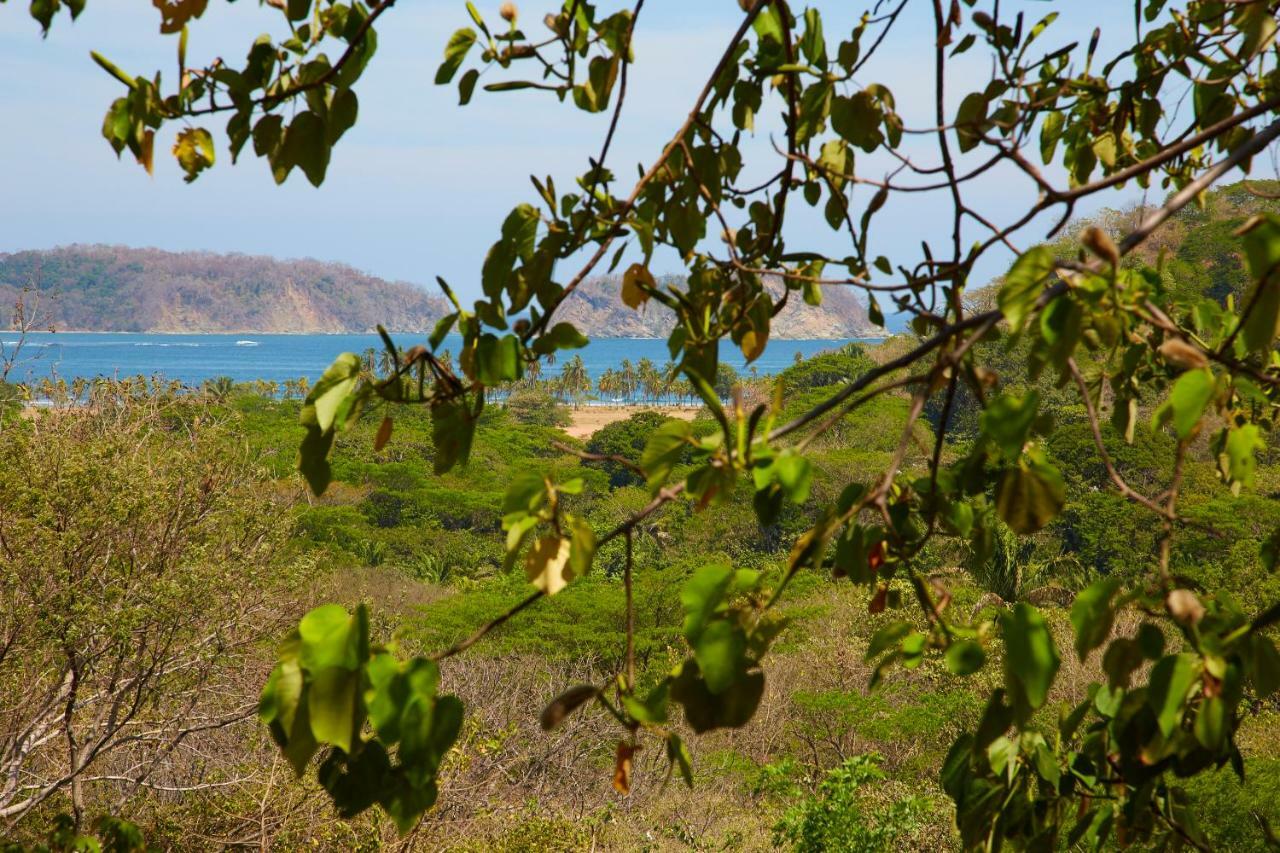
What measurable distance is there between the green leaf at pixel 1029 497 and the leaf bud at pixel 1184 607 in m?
0.09

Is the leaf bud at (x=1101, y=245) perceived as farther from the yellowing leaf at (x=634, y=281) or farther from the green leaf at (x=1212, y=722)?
the yellowing leaf at (x=634, y=281)

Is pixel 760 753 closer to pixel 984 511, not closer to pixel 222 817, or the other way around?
pixel 222 817

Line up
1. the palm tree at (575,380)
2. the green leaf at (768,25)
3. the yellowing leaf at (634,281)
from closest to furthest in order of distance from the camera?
the yellowing leaf at (634,281)
the green leaf at (768,25)
the palm tree at (575,380)

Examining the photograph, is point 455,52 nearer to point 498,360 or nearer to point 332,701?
point 498,360

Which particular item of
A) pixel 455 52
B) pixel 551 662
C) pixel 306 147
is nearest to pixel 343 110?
pixel 306 147

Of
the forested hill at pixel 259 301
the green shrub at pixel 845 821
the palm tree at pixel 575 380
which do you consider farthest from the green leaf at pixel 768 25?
the forested hill at pixel 259 301

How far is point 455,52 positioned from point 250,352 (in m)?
116

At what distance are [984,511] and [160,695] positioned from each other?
6.44m

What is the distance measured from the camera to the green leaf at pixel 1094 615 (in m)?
0.59

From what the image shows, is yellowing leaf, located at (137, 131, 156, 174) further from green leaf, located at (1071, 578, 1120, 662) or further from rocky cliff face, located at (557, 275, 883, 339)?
rocky cliff face, located at (557, 275, 883, 339)

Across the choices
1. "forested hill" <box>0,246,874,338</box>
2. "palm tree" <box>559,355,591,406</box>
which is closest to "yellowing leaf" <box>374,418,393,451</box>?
"palm tree" <box>559,355,591,406</box>

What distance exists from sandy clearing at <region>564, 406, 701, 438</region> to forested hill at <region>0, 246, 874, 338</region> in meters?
46.4

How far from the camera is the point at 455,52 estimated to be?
0.95 metres

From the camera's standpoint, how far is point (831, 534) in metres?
0.66
